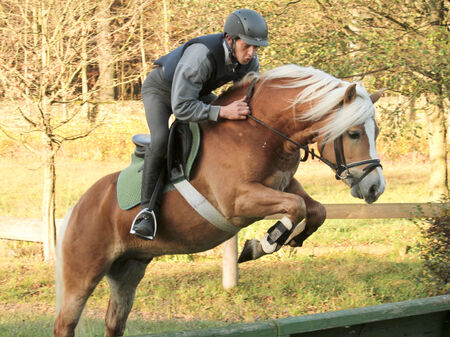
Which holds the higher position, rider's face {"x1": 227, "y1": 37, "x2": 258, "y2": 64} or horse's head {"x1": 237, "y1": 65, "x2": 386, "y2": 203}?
rider's face {"x1": 227, "y1": 37, "x2": 258, "y2": 64}

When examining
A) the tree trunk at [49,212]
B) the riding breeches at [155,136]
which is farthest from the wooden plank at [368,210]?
the riding breeches at [155,136]

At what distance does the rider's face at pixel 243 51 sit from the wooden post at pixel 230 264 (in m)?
3.90

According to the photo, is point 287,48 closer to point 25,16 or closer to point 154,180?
point 25,16

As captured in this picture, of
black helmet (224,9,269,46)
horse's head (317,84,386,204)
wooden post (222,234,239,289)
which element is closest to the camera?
horse's head (317,84,386,204)

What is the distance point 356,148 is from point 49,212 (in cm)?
651

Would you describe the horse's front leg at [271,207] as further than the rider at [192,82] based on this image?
No

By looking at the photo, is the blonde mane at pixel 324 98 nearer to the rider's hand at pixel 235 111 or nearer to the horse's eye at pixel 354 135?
the horse's eye at pixel 354 135

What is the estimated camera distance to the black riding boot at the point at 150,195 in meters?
4.21

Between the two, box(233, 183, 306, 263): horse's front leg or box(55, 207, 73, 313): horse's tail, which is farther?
box(55, 207, 73, 313): horse's tail

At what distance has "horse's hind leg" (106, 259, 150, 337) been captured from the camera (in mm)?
5074

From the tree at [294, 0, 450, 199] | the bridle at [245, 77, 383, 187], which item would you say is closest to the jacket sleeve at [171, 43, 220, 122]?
the bridle at [245, 77, 383, 187]

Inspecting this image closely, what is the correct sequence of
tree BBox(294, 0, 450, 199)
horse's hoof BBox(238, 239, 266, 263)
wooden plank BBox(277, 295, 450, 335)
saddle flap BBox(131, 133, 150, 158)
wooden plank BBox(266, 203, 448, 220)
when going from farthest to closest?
wooden plank BBox(266, 203, 448, 220) < tree BBox(294, 0, 450, 199) < saddle flap BBox(131, 133, 150, 158) < horse's hoof BBox(238, 239, 266, 263) < wooden plank BBox(277, 295, 450, 335)

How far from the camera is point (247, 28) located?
396cm

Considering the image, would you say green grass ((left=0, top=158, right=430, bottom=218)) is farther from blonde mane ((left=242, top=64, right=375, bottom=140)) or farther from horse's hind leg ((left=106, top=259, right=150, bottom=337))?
blonde mane ((left=242, top=64, right=375, bottom=140))
